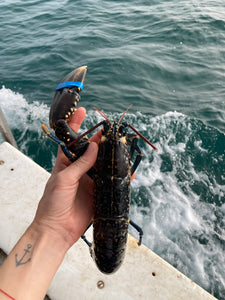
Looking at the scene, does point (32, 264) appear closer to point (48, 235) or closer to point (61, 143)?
point (48, 235)

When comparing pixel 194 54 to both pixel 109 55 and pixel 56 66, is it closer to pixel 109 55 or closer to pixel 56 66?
pixel 109 55

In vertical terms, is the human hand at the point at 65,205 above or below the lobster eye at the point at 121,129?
below

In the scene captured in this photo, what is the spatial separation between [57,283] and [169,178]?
4.09m

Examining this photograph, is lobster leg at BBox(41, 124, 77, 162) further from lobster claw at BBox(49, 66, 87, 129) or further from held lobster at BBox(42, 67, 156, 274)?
lobster claw at BBox(49, 66, 87, 129)

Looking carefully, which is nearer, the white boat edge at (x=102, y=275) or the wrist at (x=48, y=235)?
the wrist at (x=48, y=235)

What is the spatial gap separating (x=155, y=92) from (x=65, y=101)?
6.03 metres

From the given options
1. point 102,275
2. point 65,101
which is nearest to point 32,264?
point 102,275

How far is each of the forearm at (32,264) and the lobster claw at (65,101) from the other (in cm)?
166

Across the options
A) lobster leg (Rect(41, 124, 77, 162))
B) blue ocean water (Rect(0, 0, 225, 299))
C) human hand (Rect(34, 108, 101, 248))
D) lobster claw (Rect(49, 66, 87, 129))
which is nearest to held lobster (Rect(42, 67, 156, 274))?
A: lobster leg (Rect(41, 124, 77, 162))

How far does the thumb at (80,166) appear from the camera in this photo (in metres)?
2.65

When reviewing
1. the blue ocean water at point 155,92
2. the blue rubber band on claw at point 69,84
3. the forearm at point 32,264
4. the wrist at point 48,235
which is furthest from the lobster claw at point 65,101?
the blue ocean water at point 155,92

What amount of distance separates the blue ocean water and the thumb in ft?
9.96

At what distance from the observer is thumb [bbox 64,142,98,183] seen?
8.68 ft

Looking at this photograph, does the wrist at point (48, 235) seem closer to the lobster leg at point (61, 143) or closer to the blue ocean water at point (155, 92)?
the lobster leg at point (61, 143)
